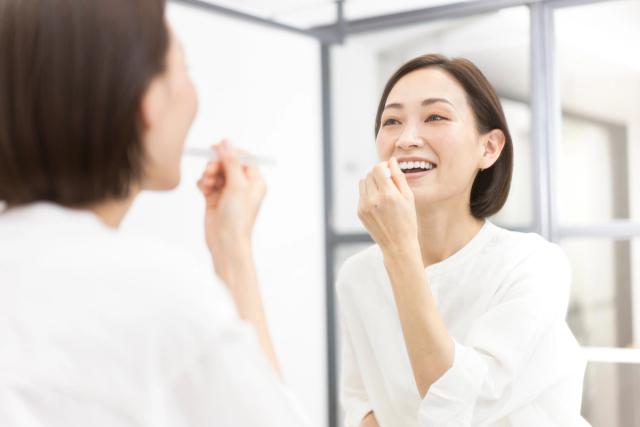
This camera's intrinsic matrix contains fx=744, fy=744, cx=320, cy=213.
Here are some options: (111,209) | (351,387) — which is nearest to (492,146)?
(351,387)

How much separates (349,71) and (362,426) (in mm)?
2316

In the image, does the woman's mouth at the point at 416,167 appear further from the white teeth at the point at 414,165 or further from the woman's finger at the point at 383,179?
the woman's finger at the point at 383,179

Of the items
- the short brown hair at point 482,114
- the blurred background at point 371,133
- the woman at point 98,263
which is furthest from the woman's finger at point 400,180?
the blurred background at point 371,133

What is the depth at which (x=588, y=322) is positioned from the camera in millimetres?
2756

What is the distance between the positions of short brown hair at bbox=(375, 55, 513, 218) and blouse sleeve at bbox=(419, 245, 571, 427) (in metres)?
0.19

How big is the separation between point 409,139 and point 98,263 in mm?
854

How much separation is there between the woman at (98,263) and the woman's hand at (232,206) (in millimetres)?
121

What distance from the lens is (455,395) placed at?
103 cm

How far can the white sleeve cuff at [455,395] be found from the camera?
1030 mm

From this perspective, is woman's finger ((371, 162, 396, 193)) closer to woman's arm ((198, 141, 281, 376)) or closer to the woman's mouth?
the woman's mouth

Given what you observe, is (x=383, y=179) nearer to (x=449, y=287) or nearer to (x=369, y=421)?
(x=449, y=287)

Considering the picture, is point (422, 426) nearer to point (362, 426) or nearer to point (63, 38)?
point (362, 426)

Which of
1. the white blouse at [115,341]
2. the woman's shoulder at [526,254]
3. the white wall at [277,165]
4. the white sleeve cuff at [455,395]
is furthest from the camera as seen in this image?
the white wall at [277,165]

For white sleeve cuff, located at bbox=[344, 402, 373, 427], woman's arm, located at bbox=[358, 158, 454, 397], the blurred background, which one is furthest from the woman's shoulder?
the blurred background
